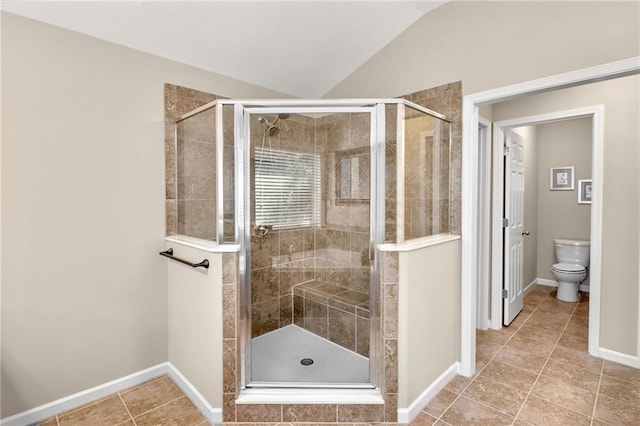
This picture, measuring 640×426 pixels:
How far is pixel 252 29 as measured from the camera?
2.27 meters

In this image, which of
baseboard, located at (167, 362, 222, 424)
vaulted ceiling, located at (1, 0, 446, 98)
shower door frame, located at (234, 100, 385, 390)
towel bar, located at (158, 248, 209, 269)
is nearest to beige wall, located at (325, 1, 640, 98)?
vaulted ceiling, located at (1, 0, 446, 98)

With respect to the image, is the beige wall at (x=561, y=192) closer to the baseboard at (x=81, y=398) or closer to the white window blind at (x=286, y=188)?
the white window blind at (x=286, y=188)

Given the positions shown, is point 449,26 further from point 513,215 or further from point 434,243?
point 513,215

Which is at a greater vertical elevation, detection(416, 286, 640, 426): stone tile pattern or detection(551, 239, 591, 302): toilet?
detection(551, 239, 591, 302): toilet

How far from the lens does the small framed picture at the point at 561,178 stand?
4375mm

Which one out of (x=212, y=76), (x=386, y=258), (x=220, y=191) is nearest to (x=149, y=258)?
(x=220, y=191)

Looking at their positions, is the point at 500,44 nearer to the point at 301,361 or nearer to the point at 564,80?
the point at 564,80

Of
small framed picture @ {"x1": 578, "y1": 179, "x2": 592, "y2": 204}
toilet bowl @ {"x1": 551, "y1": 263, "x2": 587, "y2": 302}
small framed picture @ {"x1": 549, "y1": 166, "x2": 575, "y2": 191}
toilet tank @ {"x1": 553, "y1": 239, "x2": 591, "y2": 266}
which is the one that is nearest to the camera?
toilet bowl @ {"x1": 551, "y1": 263, "x2": 587, "y2": 302}

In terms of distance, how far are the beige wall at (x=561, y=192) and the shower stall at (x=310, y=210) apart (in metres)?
3.26

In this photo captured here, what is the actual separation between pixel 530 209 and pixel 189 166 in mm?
4488

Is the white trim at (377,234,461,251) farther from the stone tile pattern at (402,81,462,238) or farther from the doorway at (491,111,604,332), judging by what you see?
the doorway at (491,111,604,332)

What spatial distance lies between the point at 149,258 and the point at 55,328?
0.64 metres

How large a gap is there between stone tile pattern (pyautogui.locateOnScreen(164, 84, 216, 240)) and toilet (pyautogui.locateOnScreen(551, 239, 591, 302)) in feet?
13.9

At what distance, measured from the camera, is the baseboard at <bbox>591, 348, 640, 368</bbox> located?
7.89ft
